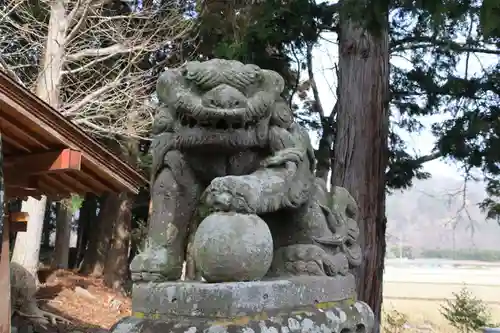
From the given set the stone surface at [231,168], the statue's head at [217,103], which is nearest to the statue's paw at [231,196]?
the stone surface at [231,168]

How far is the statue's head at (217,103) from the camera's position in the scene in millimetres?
2229

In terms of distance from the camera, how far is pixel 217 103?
221 cm

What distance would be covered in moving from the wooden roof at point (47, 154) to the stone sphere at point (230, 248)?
10.9 feet

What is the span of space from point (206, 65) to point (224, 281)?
34.5 inches

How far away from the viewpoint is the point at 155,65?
1134 cm

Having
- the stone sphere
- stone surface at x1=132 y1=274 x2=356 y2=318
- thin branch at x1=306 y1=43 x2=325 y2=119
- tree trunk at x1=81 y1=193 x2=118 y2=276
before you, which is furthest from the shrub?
the stone sphere

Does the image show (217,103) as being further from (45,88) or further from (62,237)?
(62,237)

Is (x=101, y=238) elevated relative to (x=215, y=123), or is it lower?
lower

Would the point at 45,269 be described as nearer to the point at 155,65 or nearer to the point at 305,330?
the point at 155,65

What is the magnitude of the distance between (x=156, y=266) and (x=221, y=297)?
1.36ft

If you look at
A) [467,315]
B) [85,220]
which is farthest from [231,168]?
[85,220]

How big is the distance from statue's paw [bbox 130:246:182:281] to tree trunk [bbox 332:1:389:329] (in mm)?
3318

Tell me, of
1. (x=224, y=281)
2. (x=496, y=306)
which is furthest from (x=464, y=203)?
(x=496, y=306)

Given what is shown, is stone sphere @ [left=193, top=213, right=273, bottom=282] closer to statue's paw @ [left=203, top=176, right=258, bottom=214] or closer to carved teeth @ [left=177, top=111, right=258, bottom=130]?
statue's paw @ [left=203, top=176, right=258, bottom=214]
